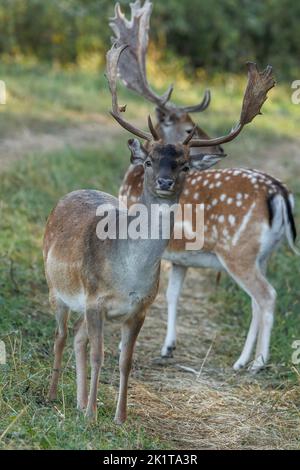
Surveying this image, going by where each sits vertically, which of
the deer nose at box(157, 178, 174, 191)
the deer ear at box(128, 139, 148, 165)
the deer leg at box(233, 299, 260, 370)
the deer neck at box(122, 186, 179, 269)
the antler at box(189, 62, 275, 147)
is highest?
the antler at box(189, 62, 275, 147)

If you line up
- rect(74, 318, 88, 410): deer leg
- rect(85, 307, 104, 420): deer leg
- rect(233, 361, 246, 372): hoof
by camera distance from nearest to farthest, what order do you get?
1. rect(85, 307, 104, 420): deer leg
2. rect(74, 318, 88, 410): deer leg
3. rect(233, 361, 246, 372): hoof

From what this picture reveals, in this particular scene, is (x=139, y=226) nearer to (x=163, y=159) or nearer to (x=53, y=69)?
(x=163, y=159)

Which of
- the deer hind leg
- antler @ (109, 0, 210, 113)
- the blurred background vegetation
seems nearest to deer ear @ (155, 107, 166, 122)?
antler @ (109, 0, 210, 113)

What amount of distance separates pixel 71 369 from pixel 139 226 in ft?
4.00

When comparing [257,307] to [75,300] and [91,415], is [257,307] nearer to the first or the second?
[75,300]

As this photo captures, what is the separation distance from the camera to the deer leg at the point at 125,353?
553cm

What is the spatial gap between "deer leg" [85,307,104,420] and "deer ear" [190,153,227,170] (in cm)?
102

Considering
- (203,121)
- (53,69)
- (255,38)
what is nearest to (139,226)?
(203,121)

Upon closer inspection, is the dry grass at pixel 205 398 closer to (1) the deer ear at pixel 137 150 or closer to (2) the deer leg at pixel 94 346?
(2) the deer leg at pixel 94 346

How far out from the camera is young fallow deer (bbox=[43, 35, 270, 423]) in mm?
5426

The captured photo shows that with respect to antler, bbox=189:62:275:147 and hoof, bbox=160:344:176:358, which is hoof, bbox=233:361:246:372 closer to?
hoof, bbox=160:344:176:358

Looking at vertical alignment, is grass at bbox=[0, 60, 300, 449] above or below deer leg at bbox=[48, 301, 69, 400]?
below

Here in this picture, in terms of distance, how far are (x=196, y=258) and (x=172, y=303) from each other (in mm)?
362

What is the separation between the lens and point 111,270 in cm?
544
